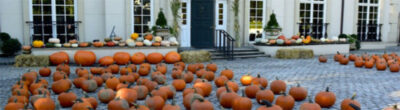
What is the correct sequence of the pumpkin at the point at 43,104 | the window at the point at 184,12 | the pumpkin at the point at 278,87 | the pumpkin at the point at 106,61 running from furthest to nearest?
1. the window at the point at 184,12
2. the pumpkin at the point at 106,61
3. the pumpkin at the point at 278,87
4. the pumpkin at the point at 43,104

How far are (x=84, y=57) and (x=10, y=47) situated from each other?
264cm

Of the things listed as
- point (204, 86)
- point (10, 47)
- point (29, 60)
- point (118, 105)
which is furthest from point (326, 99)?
point (10, 47)

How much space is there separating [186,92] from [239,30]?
8316 mm

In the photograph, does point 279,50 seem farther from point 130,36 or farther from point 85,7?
point 85,7

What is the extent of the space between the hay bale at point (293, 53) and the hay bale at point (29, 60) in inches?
275

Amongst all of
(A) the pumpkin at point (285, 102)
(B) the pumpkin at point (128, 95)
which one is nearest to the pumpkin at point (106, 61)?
(B) the pumpkin at point (128, 95)

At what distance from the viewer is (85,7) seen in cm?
1080

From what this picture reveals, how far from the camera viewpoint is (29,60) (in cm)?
877

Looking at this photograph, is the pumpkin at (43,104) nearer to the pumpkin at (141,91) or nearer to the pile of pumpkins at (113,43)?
the pumpkin at (141,91)

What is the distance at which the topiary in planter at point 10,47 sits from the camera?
9.89m

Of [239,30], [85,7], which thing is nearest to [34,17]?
[85,7]

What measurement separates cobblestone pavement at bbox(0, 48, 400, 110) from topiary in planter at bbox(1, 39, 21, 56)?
1.25 meters

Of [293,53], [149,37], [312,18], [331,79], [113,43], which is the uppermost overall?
[312,18]

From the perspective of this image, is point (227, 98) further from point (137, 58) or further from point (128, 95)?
point (137, 58)
